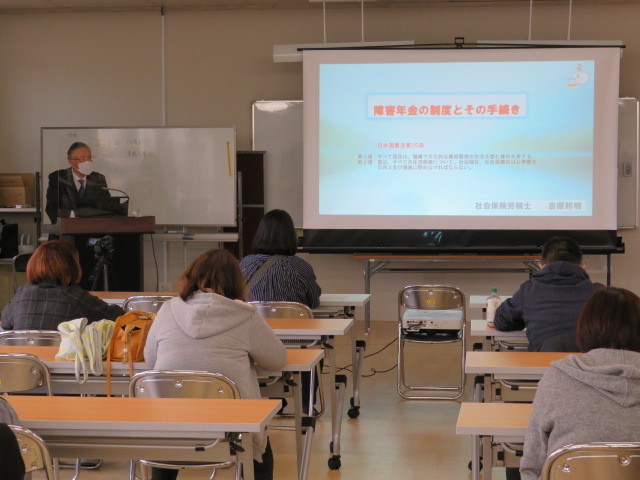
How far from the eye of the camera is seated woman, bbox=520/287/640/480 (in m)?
2.05

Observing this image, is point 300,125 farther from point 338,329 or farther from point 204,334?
point 204,334

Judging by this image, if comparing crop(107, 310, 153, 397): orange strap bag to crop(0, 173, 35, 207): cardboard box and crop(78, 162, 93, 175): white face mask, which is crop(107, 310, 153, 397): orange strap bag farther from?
crop(0, 173, 35, 207): cardboard box

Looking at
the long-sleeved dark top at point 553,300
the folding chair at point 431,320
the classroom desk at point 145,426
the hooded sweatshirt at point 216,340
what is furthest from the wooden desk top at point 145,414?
the folding chair at point 431,320

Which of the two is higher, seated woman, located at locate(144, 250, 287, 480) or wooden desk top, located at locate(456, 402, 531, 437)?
seated woman, located at locate(144, 250, 287, 480)

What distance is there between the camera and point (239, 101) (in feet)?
28.1

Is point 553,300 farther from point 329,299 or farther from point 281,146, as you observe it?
point 281,146

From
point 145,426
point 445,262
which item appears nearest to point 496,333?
point 145,426

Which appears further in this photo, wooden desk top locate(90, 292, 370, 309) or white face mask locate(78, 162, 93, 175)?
white face mask locate(78, 162, 93, 175)

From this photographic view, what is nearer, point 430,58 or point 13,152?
point 430,58

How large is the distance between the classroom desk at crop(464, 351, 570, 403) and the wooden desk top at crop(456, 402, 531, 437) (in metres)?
0.53

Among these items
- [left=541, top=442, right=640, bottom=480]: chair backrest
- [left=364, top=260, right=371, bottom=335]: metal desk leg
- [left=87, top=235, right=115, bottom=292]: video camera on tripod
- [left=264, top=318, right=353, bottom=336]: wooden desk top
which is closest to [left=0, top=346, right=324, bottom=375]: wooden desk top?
[left=264, top=318, right=353, bottom=336]: wooden desk top

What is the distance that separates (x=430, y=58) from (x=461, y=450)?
420 cm

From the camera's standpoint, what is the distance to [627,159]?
26.2 ft

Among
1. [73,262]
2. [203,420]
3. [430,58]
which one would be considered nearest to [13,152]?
[430,58]
